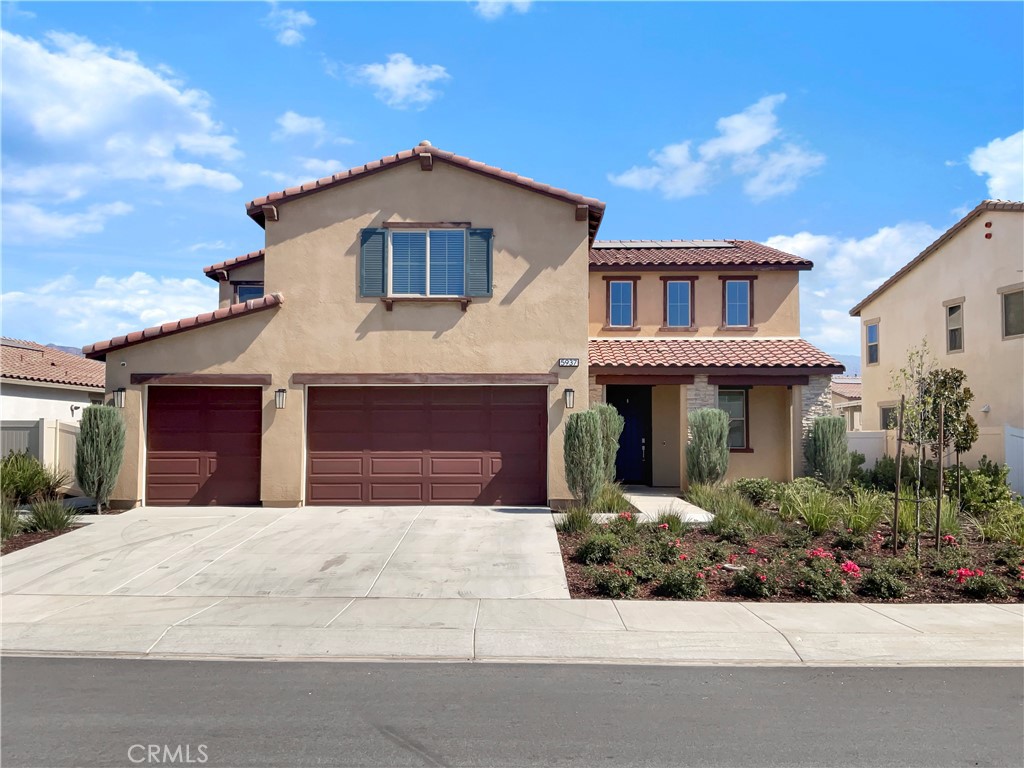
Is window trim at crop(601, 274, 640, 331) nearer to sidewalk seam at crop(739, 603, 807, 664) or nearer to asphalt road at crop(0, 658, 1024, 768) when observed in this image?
sidewalk seam at crop(739, 603, 807, 664)

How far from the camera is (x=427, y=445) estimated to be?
15297 mm

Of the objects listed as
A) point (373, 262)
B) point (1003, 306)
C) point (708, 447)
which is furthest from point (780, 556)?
point (1003, 306)

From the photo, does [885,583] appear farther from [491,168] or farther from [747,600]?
[491,168]

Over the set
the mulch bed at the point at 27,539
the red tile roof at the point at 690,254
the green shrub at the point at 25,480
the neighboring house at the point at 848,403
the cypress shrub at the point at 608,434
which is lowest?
the mulch bed at the point at 27,539

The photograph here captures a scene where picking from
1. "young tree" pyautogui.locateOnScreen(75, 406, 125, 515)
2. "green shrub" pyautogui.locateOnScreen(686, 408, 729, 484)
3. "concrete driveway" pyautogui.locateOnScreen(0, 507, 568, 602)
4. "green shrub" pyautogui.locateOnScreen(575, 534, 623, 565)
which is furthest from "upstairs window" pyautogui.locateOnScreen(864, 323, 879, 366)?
"young tree" pyautogui.locateOnScreen(75, 406, 125, 515)

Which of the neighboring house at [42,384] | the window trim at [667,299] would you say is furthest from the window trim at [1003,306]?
the neighboring house at [42,384]

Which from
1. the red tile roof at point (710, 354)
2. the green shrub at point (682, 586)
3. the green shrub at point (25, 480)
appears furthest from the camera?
the red tile roof at point (710, 354)

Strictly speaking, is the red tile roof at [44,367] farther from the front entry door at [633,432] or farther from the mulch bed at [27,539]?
the front entry door at [633,432]

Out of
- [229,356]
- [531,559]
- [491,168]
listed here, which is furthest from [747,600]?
[229,356]

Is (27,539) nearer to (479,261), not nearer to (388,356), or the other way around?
(388,356)

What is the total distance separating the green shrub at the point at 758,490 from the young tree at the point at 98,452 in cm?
1263

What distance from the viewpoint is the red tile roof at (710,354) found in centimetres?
1752

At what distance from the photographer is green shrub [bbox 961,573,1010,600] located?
9312 mm

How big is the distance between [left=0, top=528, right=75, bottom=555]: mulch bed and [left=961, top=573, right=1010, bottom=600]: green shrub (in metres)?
13.4
